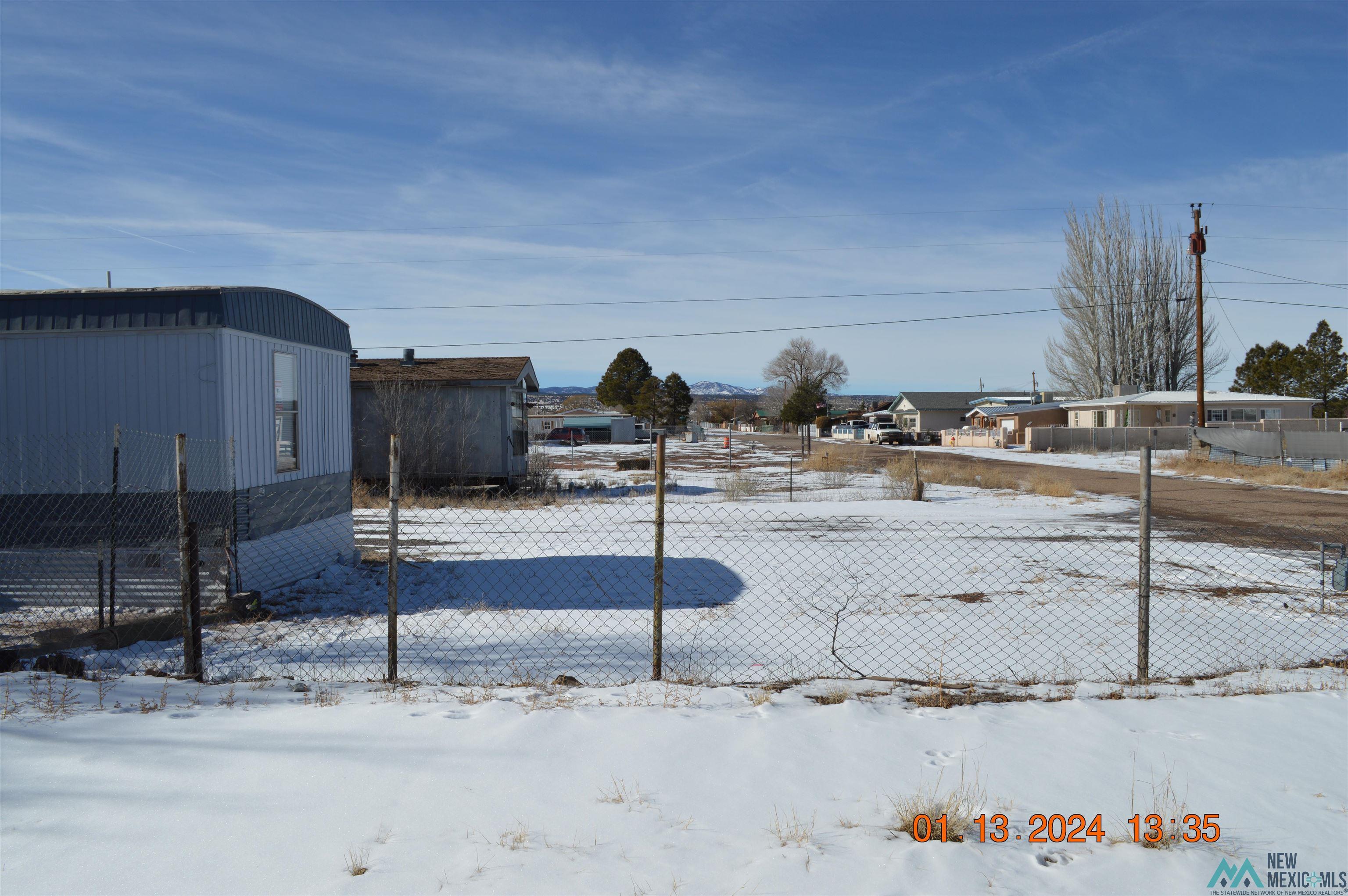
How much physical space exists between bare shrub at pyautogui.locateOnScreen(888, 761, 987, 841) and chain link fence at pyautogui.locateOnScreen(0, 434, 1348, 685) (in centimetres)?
207

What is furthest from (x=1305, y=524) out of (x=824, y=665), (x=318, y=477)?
(x=318, y=477)

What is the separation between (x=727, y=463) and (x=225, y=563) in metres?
29.6

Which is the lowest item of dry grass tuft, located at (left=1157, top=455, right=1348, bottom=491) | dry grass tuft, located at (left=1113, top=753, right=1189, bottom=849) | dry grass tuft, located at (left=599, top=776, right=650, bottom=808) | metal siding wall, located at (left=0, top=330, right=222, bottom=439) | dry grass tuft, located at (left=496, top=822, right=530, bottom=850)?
dry grass tuft, located at (left=1113, top=753, right=1189, bottom=849)

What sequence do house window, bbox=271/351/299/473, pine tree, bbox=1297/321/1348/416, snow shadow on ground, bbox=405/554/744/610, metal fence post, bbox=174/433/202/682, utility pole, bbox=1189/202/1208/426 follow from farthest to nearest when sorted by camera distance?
pine tree, bbox=1297/321/1348/416, utility pole, bbox=1189/202/1208/426, house window, bbox=271/351/299/473, snow shadow on ground, bbox=405/554/744/610, metal fence post, bbox=174/433/202/682

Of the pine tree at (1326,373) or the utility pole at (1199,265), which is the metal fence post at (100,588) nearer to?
the utility pole at (1199,265)

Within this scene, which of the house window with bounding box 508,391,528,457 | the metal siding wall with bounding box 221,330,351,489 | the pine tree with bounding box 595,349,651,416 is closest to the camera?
the metal siding wall with bounding box 221,330,351,489

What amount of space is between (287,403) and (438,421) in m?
11.2

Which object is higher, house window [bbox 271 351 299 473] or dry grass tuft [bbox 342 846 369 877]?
house window [bbox 271 351 299 473]

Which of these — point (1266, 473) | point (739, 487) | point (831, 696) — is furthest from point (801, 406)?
point (831, 696)

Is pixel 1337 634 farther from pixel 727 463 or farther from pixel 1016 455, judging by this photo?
pixel 1016 455

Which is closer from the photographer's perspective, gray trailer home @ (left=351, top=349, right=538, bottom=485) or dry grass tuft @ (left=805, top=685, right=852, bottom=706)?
dry grass tuft @ (left=805, top=685, right=852, bottom=706)

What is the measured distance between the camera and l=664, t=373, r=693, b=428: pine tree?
292 feet

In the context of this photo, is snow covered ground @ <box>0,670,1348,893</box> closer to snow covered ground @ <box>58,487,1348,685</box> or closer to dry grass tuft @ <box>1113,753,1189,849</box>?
dry grass tuft @ <box>1113,753,1189,849</box>

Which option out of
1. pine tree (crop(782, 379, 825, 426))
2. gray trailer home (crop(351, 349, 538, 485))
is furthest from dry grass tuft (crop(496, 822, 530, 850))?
pine tree (crop(782, 379, 825, 426))
